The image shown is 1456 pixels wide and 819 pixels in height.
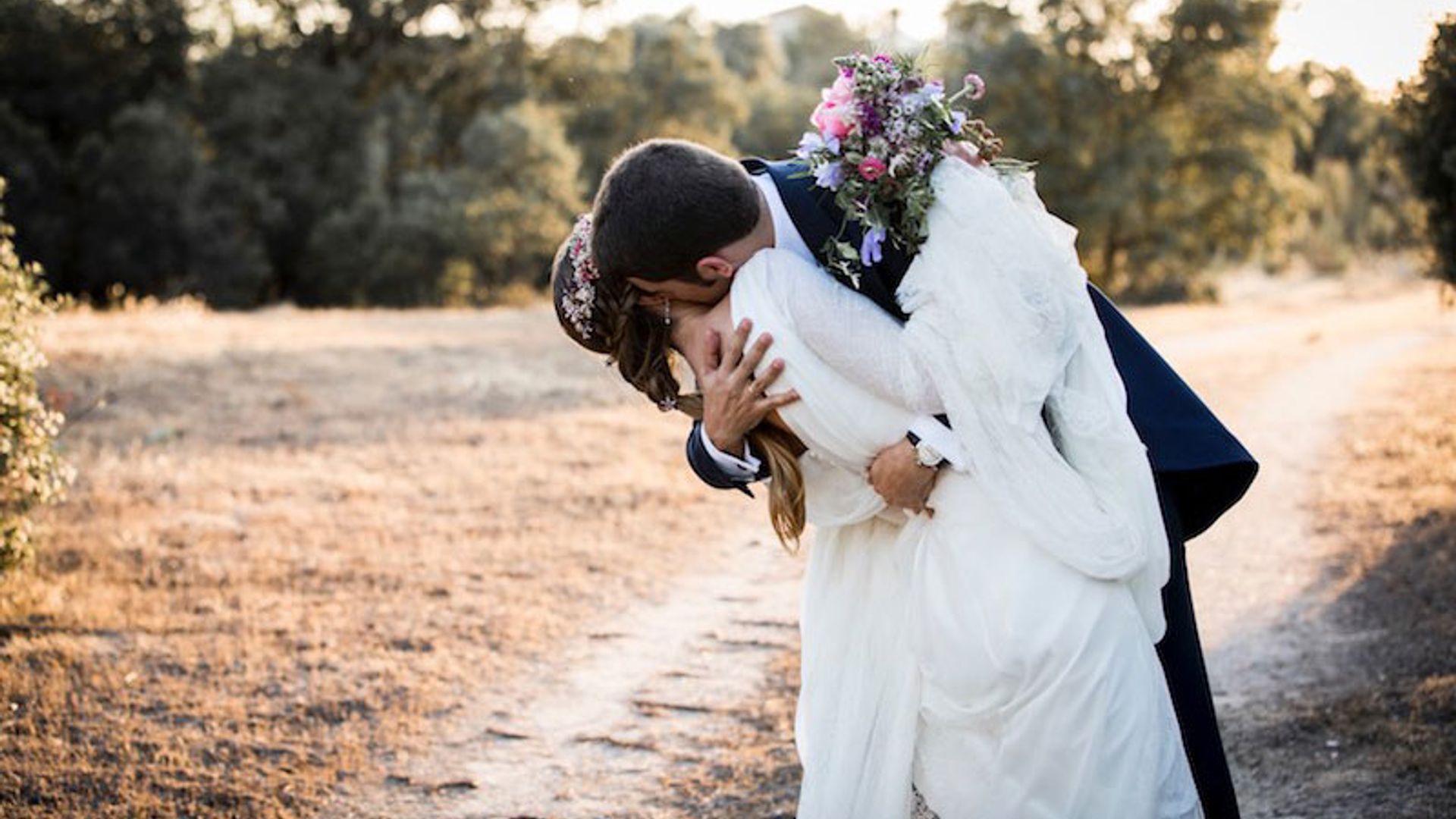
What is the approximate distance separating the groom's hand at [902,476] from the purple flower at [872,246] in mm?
448

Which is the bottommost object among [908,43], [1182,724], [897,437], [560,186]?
[560,186]

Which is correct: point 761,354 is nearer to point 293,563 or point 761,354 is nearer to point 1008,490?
point 1008,490

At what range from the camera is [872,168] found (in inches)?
122

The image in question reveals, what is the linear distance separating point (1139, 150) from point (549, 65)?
19046mm

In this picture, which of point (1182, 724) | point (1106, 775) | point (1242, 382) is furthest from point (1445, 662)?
point (1242, 382)

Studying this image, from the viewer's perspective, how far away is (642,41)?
42750 mm

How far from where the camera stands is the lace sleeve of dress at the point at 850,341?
301cm

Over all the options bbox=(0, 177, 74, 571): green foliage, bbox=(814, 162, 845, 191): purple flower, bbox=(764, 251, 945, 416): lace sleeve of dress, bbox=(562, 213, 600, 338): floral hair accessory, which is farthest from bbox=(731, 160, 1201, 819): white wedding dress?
bbox=(0, 177, 74, 571): green foliage

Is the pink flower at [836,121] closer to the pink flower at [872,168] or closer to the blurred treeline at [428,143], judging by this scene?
the pink flower at [872,168]

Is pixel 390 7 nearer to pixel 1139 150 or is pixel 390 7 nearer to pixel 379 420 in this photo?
pixel 1139 150

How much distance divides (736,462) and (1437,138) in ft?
25.6

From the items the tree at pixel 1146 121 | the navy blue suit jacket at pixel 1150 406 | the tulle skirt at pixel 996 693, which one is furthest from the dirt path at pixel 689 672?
the tree at pixel 1146 121

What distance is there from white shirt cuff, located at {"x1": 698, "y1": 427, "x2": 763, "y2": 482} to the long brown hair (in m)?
0.04

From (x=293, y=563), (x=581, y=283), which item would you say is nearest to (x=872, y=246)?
(x=581, y=283)
